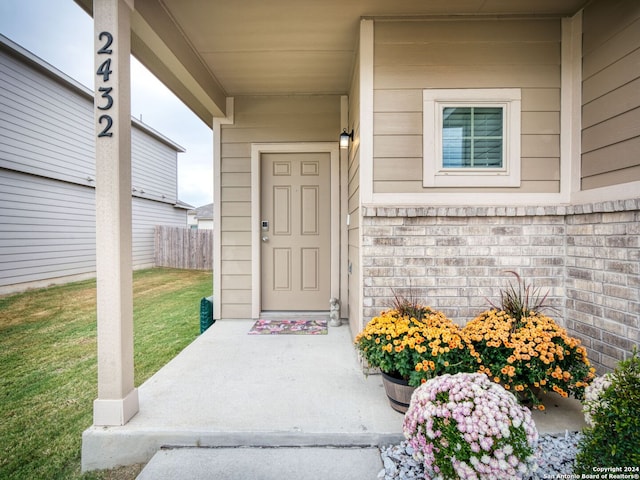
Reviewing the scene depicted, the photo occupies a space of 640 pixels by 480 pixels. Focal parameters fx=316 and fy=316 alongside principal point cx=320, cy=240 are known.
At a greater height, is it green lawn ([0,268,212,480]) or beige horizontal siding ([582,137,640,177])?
beige horizontal siding ([582,137,640,177])

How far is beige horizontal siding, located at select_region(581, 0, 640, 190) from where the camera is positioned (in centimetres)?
185

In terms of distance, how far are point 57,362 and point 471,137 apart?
395 cm

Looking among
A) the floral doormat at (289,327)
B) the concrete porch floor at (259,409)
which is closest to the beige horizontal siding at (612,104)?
the concrete porch floor at (259,409)

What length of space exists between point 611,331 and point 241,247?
10.8 ft

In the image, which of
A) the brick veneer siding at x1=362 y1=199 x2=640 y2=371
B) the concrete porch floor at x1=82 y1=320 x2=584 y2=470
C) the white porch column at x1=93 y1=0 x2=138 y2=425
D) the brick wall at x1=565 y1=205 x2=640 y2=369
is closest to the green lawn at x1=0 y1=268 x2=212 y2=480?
the concrete porch floor at x1=82 y1=320 x2=584 y2=470

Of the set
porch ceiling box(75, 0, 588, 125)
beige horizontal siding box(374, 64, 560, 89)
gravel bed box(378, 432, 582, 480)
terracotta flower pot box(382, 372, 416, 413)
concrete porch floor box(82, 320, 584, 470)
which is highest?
porch ceiling box(75, 0, 588, 125)

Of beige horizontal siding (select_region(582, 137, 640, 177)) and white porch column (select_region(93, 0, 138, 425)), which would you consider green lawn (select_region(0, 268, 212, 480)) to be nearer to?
white porch column (select_region(93, 0, 138, 425))

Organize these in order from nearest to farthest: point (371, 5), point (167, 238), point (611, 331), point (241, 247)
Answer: point (611, 331), point (371, 5), point (241, 247), point (167, 238)

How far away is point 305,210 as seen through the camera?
3.78 metres

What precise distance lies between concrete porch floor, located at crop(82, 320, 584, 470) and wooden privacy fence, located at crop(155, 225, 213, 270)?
23.6 ft

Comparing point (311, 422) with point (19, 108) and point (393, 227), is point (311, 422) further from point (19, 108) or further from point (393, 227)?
point (19, 108)

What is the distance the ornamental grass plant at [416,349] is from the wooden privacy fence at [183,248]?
8.38m

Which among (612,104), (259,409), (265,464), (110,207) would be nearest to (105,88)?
(110,207)

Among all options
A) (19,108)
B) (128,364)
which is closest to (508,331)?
(128,364)
